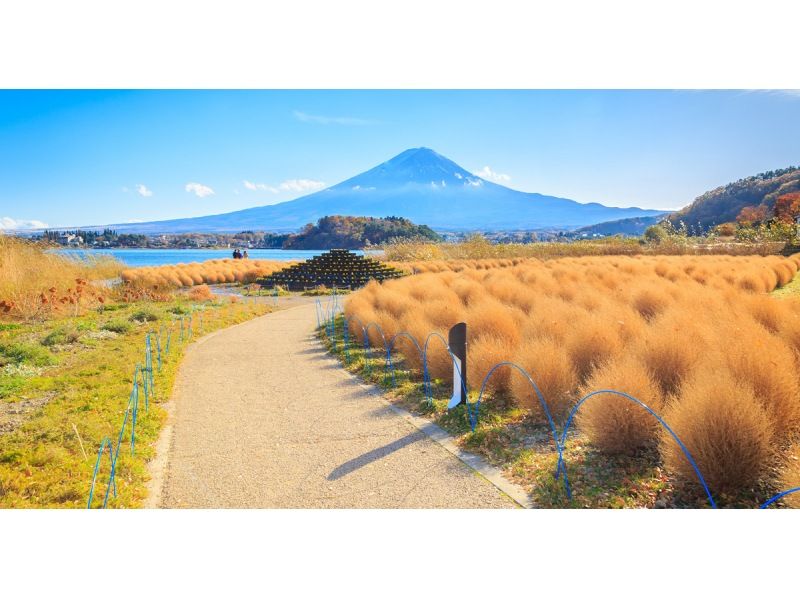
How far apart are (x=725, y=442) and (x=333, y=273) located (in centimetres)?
1968

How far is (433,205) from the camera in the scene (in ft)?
470

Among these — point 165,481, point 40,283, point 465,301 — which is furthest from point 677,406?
point 40,283

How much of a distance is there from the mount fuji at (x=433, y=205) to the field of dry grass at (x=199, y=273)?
81.8 meters

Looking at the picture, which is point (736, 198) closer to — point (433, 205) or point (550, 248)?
point (550, 248)

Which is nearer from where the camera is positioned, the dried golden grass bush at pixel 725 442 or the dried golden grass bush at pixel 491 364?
the dried golden grass bush at pixel 725 442

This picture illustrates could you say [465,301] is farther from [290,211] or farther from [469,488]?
[290,211]

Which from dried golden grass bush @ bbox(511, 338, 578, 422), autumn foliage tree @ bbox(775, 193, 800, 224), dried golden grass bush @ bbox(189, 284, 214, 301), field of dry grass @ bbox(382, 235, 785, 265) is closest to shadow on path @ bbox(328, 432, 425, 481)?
dried golden grass bush @ bbox(511, 338, 578, 422)

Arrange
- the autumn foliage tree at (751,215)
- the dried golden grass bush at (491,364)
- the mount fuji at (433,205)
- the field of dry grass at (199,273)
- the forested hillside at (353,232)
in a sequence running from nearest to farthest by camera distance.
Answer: the dried golden grass bush at (491,364) → the field of dry grass at (199,273) → the autumn foliage tree at (751,215) → the forested hillside at (353,232) → the mount fuji at (433,205)

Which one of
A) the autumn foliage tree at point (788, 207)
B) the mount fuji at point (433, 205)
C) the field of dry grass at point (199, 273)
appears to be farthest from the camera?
the mount fuji at point (433, 205)

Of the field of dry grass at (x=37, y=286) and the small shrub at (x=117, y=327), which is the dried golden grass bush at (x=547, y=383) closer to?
the small shrub at (x=117, y=327)

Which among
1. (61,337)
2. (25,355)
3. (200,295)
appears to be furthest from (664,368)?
(200,295)

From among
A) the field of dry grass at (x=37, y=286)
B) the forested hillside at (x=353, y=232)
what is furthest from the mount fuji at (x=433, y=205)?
the field of dry grass at (x=37, y=286)

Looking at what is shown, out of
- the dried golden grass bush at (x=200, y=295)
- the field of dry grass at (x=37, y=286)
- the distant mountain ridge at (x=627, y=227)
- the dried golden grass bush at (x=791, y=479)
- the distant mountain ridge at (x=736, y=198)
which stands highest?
the distant mountain ridge at (x=736, y=198)

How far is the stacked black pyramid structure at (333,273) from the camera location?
21.4 m
